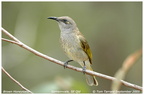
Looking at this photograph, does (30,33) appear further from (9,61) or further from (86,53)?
(86,53)

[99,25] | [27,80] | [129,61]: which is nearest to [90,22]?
[99,25]

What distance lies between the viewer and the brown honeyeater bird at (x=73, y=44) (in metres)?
4.08

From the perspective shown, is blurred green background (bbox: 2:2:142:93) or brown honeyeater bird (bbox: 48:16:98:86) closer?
brown honeyeater bird (bbox: 48:16:98:86)

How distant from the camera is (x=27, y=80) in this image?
708 cm

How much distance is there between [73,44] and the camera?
4117 mm

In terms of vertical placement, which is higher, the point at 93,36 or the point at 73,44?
the point at 93,36

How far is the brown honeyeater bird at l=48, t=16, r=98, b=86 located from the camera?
408 centimetres

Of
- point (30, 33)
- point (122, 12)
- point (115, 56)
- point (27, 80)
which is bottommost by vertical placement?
point (27, 80)

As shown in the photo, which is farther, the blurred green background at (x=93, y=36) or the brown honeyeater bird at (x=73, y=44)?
the blurred green background at (x=93, y=36)

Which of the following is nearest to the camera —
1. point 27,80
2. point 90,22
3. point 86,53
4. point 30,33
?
point 30,33

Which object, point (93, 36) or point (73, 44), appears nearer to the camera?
point (73, 44)

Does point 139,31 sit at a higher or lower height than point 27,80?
higher

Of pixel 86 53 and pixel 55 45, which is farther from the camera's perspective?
pixel 55 45

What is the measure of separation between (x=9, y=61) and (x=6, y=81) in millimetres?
2678
